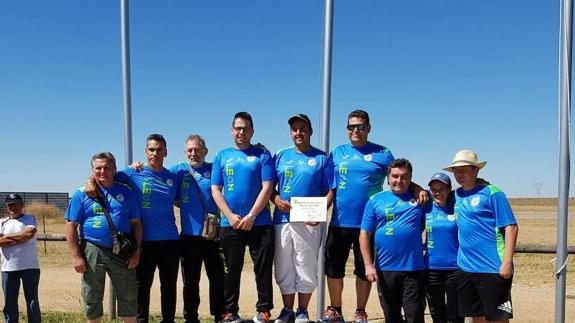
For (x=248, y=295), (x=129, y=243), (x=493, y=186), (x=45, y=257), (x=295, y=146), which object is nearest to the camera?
(x=493, y=186)

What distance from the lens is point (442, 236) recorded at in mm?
5242

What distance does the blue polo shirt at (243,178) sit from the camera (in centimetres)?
554

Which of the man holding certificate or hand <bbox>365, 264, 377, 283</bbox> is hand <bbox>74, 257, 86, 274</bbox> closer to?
the man holding certificate

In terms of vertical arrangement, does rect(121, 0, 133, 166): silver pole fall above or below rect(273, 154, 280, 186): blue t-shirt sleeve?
above

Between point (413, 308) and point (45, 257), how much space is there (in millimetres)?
18791

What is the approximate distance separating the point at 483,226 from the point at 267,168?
2.10 m

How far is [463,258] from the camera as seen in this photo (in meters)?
4.95

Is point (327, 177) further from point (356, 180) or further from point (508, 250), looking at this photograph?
point (508, 250)

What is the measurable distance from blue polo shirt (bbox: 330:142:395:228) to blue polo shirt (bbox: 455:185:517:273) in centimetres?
95

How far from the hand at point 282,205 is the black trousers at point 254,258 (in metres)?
0.22

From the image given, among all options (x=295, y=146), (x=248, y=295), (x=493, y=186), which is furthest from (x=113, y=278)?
(x=248, y=295)

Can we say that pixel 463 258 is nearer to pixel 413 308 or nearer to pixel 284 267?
pixel 413 308

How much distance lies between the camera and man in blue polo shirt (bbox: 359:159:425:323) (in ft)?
16.8

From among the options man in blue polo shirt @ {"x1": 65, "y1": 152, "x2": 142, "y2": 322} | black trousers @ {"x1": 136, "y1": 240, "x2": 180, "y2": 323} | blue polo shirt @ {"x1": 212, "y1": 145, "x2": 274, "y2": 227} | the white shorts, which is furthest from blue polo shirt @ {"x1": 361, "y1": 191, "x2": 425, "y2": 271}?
man in blue polo shirt @ {"x1": 65, "y1": 152, "x2": 142, "y2": 322}
